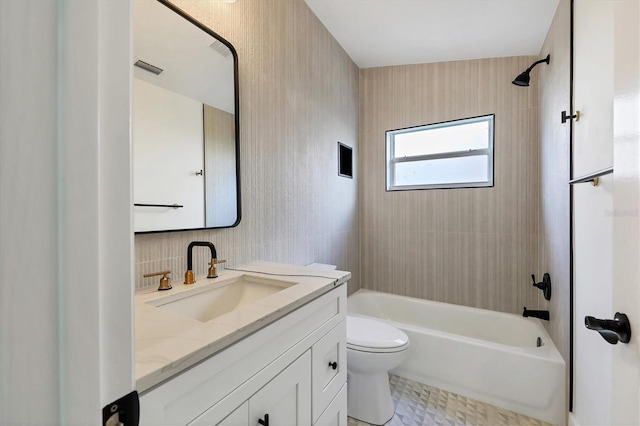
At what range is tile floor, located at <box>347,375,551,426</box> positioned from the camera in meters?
1.65

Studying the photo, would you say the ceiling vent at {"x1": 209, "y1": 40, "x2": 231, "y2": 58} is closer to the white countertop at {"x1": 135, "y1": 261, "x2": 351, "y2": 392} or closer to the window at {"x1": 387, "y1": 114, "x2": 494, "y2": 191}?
the white countertop at {"x1": 135, "y1": 261, "x2": 351, "y2": 392}

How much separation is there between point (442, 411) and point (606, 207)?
1429 millimetres

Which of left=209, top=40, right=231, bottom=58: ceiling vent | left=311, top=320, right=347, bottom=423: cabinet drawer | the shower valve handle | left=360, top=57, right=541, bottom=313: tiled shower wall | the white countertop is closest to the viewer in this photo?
the white countertop

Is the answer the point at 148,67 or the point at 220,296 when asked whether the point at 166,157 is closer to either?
the point at 148,67

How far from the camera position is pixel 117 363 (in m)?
0.30

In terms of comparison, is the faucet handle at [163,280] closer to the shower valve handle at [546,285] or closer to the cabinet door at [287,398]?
the cabinet door at [287,398]

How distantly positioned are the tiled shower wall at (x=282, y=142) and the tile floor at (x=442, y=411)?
106 cm

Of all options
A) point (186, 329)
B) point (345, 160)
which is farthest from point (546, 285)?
point (186, 329)

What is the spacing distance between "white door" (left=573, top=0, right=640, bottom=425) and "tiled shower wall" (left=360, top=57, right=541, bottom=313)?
0.82 meters

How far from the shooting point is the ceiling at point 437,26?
6.06 ft

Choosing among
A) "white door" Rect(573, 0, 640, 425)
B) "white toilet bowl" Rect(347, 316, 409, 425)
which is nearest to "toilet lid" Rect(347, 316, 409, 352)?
"white toilet bowl" Rect(347, 316, 409, 425)

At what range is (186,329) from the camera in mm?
671

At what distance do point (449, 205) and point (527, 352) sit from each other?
3.99 ft

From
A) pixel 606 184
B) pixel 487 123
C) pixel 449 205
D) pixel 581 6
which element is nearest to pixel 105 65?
pixel 606 184
